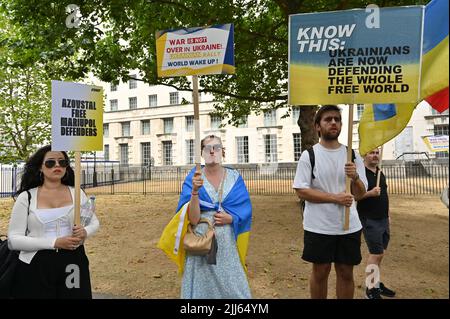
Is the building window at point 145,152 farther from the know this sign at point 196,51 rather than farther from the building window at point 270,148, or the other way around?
the know this sign at point 196,51

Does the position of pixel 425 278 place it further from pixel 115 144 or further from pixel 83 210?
pixel 115 144

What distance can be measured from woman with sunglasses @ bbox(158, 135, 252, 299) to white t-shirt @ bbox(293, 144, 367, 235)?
56 centimetres

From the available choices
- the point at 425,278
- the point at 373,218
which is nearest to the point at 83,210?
the point at 373,218

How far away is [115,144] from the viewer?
50625mm

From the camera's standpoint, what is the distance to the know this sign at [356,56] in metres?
2.78

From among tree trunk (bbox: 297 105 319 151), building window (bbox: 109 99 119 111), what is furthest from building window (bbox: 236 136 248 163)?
tree trunk (bbox: 297 105 319 151)

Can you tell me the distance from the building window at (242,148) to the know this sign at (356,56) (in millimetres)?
38806

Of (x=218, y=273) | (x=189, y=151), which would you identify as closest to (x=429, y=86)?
(x=218, y=273)

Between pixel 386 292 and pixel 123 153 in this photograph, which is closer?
pixel 386 292

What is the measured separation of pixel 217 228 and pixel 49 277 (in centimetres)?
141

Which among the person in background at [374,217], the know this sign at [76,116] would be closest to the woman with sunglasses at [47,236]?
the know this sign at [76,116]

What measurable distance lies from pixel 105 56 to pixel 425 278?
338 inches

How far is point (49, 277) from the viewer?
9.05 ft

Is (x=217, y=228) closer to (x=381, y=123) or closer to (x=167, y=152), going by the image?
(x=381, y=123)
